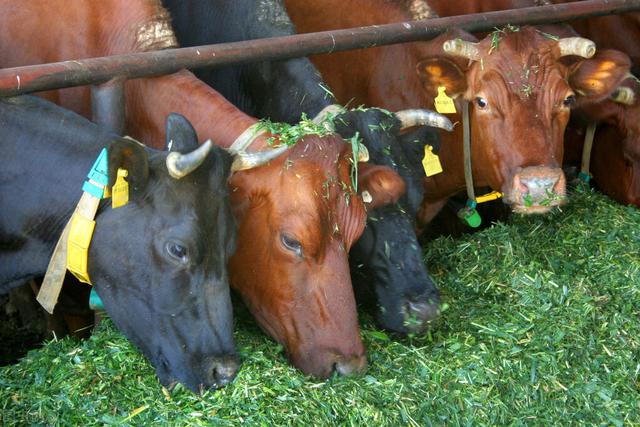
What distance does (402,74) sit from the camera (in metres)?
6.61

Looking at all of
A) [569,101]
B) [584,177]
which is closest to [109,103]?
[569,101]

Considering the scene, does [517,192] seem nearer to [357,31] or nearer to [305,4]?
[357,31]

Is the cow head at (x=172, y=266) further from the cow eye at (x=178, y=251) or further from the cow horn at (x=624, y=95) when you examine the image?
the cow horn at (x=624, y=95)

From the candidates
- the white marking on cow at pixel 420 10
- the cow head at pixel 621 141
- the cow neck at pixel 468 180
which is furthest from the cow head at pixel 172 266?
the cow head at pixel 621 141

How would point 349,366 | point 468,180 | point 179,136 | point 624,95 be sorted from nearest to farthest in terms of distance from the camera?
point 179,136 → point 349,366 → point 468,180 → point 624,95

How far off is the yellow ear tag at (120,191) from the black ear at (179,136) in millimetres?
267

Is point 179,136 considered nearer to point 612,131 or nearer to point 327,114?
point 327,114

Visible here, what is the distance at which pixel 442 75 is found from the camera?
6.19 m

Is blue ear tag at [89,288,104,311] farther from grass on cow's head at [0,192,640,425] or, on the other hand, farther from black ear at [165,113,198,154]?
black ear at [165,113,198,154]

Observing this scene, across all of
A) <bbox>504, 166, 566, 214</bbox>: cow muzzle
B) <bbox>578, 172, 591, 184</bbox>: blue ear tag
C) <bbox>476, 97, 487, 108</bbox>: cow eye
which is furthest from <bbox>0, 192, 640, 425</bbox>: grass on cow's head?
<bbox>578, 172, 591, 184</bbox>: blue ear tag

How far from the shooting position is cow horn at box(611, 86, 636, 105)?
6742 millimetres

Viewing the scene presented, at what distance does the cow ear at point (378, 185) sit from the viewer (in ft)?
16.0

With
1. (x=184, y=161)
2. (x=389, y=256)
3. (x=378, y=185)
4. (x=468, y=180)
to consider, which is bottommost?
(x=468, y=180)

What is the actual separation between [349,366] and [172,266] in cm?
101
